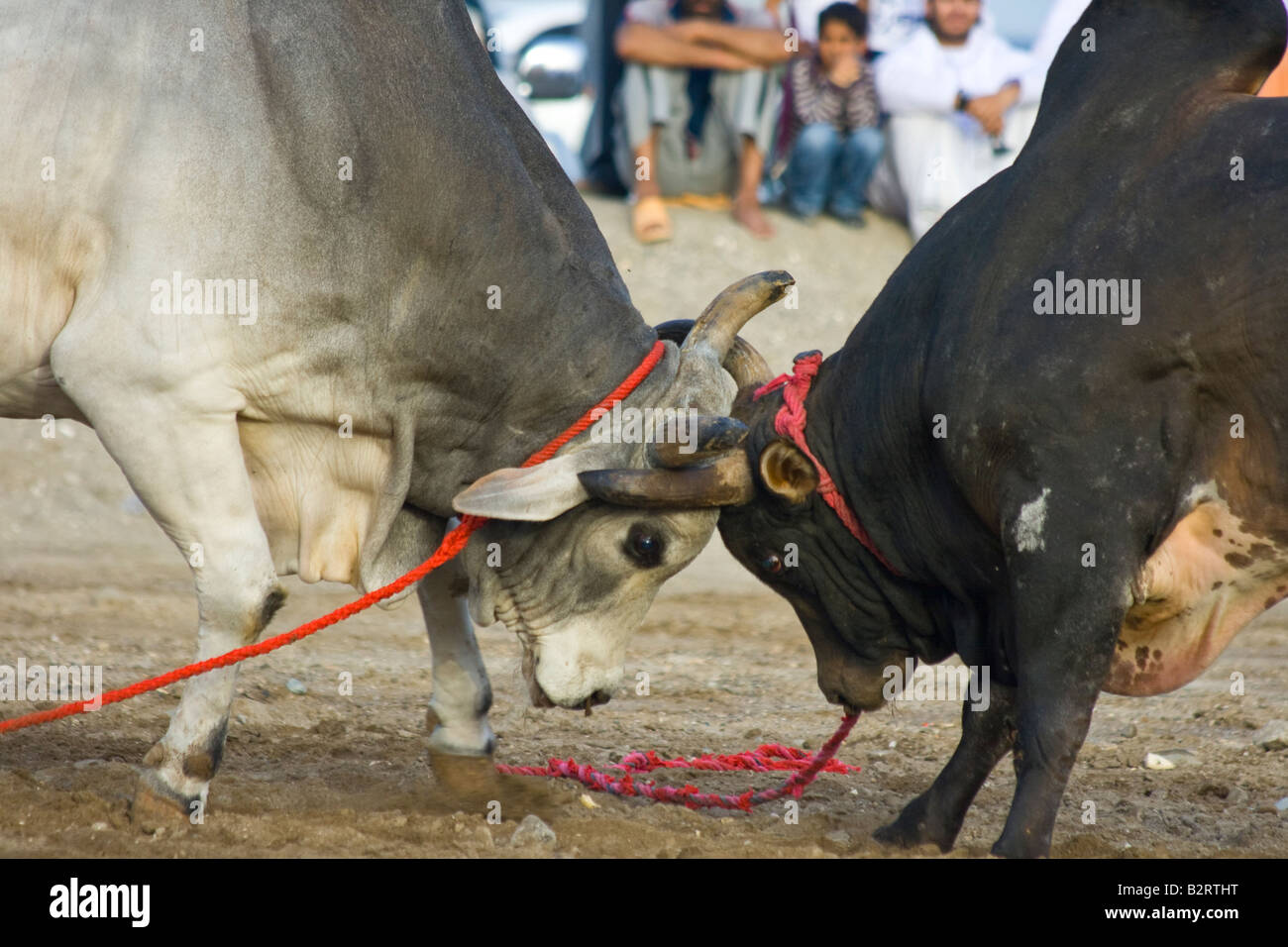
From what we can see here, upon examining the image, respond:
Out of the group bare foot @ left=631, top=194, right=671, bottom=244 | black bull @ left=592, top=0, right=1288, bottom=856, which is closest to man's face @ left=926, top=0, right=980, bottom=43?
bare foot @ left=631, top=194, right=671, bottom=244

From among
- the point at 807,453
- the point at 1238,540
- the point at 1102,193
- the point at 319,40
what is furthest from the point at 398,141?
the point at 1238,540

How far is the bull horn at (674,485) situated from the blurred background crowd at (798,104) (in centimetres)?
659

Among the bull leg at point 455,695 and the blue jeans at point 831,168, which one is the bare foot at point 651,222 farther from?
the bull leg at point 455,695

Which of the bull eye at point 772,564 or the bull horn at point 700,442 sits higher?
the bull horn at point 700,442

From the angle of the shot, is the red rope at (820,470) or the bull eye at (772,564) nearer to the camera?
the red rope at (820,470)

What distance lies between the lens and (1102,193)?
3.71m

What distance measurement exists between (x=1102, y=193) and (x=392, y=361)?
1760 millimetres

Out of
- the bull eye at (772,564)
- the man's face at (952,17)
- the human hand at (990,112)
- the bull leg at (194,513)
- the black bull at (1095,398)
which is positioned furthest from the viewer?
the man's face at (952,17)

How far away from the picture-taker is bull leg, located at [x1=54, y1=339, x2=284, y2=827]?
3.77 metres

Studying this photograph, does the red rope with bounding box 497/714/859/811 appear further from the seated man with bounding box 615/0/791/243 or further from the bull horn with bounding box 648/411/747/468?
the seated man with bounding box 615/0/791/243

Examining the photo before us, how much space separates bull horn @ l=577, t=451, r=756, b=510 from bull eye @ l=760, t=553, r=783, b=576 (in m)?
0.26

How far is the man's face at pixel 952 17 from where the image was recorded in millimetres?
11109

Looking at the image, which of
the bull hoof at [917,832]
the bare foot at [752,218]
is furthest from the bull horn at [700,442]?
the bare foot at [752,218]

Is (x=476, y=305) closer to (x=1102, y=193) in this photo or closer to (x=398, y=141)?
(x=398, y=141)
